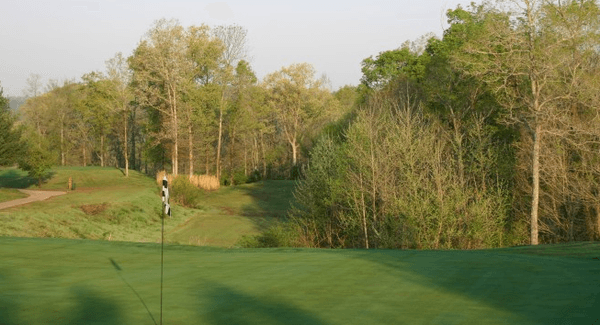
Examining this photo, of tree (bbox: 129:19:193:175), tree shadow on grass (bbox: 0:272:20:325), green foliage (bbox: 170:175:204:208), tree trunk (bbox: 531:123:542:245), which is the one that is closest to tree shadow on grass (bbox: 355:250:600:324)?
tree shadow on grass (bbox: 0:272:20:325)

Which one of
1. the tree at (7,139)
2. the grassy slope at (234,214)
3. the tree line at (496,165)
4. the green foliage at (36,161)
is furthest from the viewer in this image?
the green foliage at (36,161)

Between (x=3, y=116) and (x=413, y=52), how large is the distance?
1540 inches

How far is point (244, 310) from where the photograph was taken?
1035 cm

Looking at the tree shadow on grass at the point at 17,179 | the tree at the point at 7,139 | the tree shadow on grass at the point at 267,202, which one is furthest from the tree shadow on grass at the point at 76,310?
the tree shadow on grass at the point at 17,179

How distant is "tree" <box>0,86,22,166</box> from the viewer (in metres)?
45.0

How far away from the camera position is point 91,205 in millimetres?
43438

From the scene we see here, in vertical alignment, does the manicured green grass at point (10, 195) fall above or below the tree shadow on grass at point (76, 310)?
above

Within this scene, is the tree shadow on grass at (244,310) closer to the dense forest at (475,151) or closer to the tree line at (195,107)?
the dense forest at (475,151)

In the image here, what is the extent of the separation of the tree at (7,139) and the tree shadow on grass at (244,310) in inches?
1514

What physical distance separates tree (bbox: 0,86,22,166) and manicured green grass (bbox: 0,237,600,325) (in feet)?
99.1

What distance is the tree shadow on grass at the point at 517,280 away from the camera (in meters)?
10.1

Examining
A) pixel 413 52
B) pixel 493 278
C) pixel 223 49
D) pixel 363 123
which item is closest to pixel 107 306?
pixel 493 278

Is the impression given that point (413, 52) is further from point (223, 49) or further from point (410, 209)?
point (410, 209)

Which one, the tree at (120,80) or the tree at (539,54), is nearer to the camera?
the tree at (539,54)
